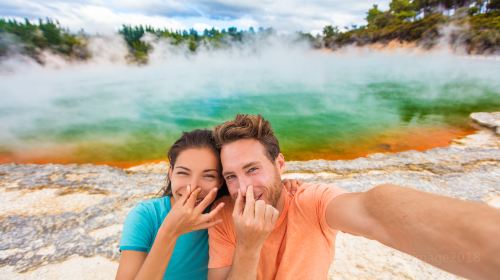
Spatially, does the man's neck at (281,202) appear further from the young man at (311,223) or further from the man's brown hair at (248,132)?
the man's brown hair at (248,132)

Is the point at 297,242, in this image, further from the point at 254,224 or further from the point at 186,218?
the point at 186,218

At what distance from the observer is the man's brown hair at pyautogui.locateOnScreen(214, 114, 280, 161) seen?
1.81 metres

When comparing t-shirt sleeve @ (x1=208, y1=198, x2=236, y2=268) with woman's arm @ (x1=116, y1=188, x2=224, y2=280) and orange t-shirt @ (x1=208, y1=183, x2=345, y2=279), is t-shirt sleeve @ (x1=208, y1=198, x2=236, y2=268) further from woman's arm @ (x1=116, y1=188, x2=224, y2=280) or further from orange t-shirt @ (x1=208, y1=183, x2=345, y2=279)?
woman's arm @ (x1=116, y1=188, x2=224, y2=280)

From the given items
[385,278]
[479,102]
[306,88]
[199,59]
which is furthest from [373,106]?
[199,59]

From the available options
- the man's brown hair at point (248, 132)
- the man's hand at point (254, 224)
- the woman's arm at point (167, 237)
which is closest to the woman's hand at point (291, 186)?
the man's brown hair at point (248, 132)

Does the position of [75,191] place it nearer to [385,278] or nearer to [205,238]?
[205,238]

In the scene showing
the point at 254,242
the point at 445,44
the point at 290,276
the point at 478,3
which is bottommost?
the point at 290,276

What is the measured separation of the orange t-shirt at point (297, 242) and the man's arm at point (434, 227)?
0.27 m

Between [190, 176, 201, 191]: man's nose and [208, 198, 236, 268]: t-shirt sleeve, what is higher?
[190, 176, 201, 191]: man's nose

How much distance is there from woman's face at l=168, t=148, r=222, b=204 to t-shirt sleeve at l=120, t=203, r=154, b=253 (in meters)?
0.23

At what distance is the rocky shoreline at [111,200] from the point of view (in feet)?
9.70

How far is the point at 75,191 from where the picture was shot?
4.81 m

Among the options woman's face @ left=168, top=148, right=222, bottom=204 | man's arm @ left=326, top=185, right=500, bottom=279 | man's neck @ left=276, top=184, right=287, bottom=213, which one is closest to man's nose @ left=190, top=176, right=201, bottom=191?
woman's face @ left=168, top=148, right=222, bottom=204

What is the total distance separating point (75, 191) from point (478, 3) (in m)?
53.7
